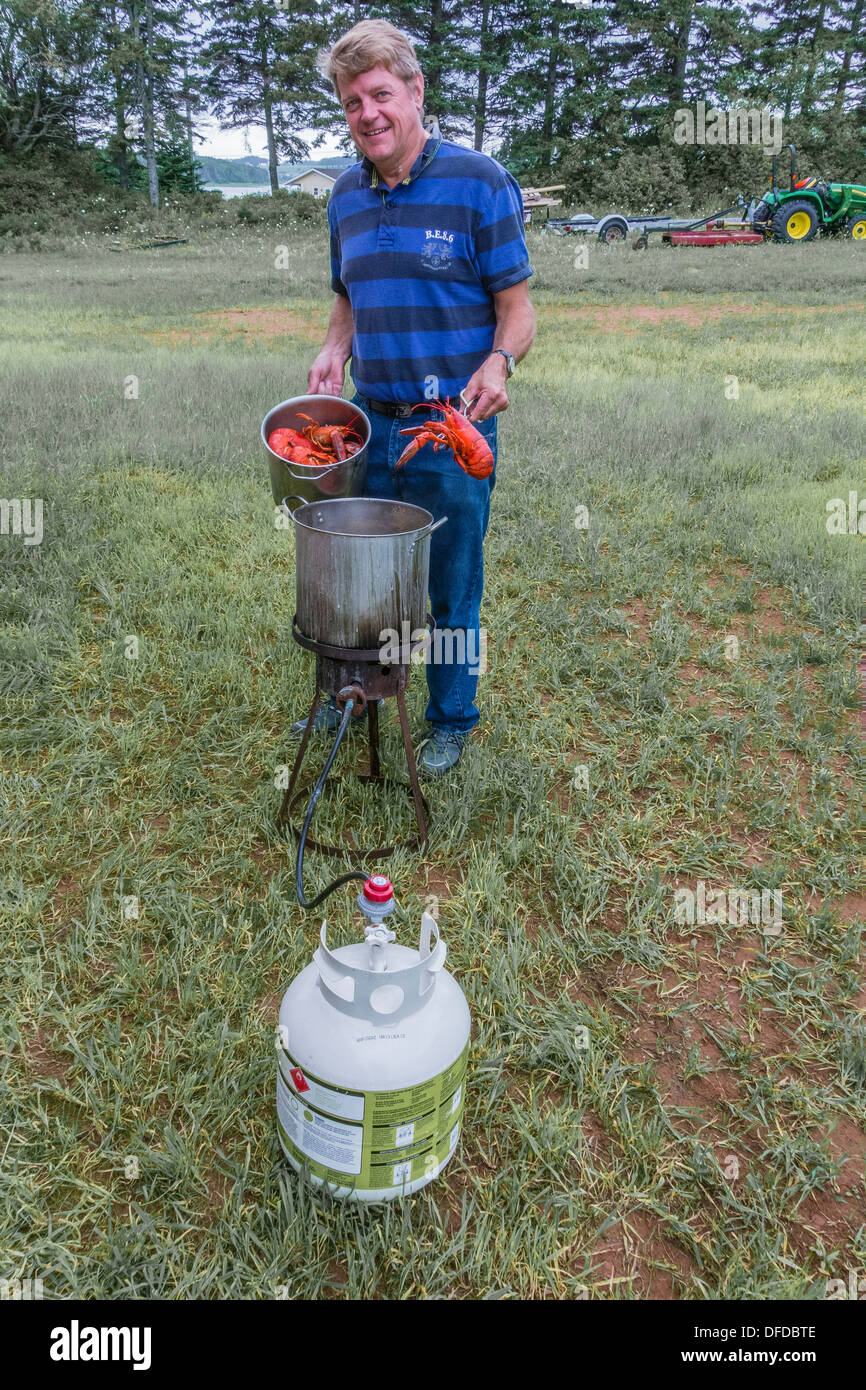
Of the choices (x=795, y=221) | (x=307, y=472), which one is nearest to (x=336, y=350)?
(x=307, y=472)

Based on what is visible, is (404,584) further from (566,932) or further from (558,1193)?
(558,1193)

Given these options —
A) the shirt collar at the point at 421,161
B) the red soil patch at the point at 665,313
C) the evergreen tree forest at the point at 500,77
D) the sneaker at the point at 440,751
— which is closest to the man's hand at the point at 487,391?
the shirt collar at the point at 421,161

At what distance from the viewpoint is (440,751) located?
9.47 feet

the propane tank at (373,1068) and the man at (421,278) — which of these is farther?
the man at (421,278)

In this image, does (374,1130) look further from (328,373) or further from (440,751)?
(328,373)

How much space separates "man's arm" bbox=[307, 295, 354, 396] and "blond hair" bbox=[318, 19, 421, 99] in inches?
27.2

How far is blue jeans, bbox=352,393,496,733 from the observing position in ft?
8.23

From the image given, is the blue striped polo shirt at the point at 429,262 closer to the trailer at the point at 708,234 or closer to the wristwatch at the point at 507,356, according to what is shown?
the wristwatch at the point at 507,356

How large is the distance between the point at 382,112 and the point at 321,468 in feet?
3.10

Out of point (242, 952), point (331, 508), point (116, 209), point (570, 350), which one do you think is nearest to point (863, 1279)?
point (242, 952)

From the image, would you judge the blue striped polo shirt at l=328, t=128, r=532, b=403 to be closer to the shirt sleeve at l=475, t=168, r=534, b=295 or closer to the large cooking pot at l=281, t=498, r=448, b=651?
the shirt sleeve at l=475, t=168, r=534, b=295

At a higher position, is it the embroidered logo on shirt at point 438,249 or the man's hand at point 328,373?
the embroidered logo on shirt at point 438,249

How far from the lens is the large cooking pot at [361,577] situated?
211cm

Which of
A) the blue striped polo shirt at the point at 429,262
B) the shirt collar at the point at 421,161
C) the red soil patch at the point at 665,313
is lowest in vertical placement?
the blue striped polo shirt at the point at 429,262
